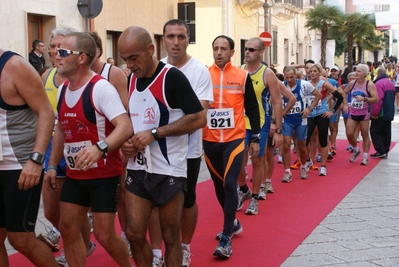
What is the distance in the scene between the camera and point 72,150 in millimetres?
4719

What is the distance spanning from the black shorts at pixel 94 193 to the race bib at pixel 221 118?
2.04 m

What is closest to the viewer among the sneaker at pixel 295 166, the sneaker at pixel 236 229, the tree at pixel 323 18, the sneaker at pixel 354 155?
the sneaker at pixel 236 229

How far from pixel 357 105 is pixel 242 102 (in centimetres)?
688

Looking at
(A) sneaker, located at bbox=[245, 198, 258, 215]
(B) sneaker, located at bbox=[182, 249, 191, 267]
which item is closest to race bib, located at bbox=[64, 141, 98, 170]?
(B) sneaker, located at bbox=[182, 249, 191, 267]

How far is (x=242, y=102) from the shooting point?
22.4ft

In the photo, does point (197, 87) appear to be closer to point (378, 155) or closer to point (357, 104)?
point (357, 104)

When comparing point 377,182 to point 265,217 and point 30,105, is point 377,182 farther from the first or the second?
point 30,105

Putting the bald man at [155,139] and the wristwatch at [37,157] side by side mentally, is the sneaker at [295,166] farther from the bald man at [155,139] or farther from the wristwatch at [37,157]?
the wristwatch at [37,157]

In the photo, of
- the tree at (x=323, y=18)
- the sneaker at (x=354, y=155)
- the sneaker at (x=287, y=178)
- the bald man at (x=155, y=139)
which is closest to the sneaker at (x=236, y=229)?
the bald man at (x=155, y=139)

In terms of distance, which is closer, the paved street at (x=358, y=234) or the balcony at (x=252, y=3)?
the paved street at (x=358, y=234)

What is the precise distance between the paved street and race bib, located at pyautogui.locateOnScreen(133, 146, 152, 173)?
6.27 ft

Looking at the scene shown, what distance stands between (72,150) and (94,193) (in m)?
0.33

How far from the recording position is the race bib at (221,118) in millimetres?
6617

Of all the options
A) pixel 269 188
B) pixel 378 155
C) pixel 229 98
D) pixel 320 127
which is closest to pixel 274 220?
pixel 229 98
